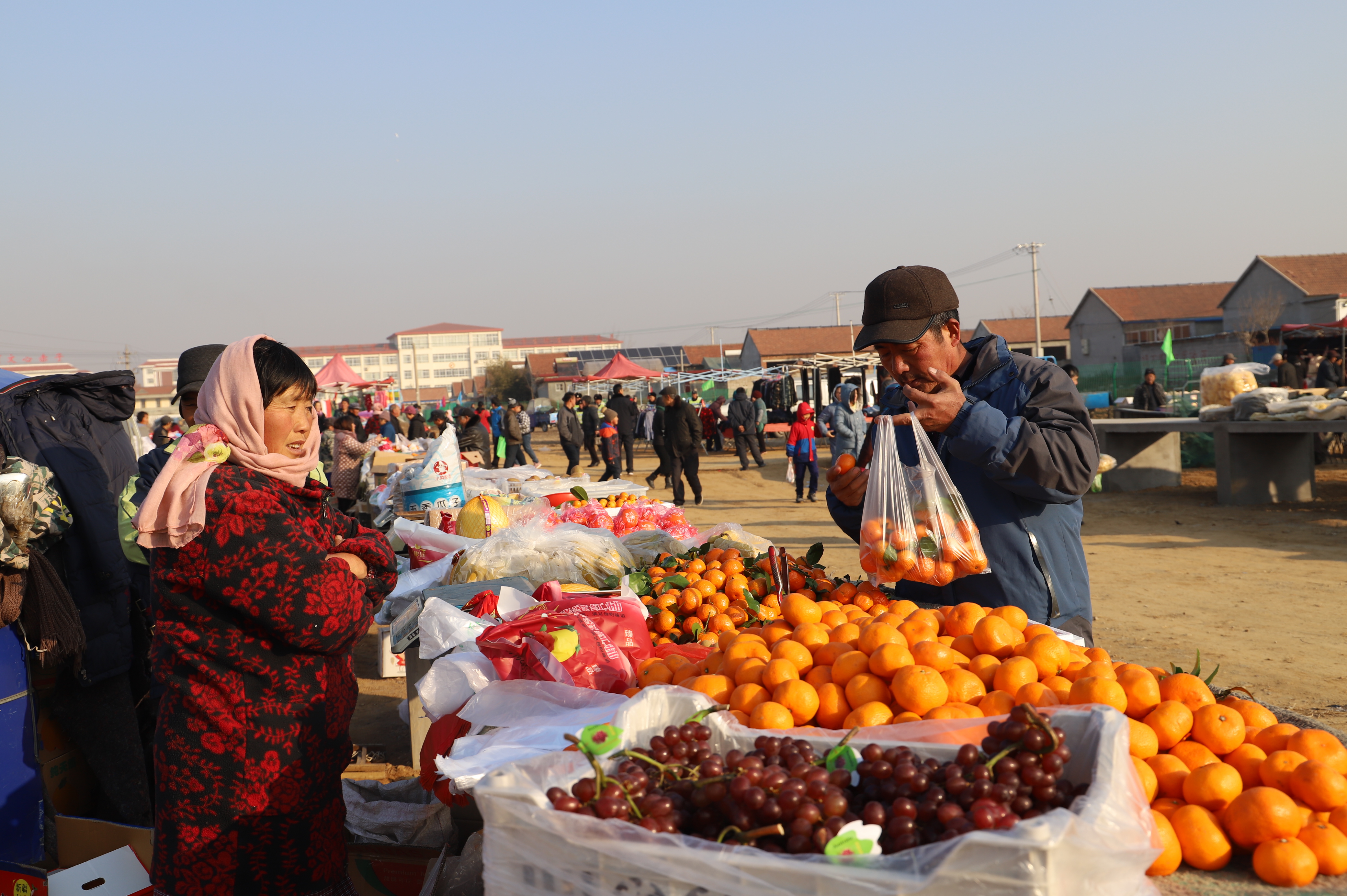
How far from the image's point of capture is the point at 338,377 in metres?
27.1

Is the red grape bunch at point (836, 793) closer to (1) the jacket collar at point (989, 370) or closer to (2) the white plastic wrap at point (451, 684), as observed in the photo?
(2) the white plastic wrap at point (451, 684)

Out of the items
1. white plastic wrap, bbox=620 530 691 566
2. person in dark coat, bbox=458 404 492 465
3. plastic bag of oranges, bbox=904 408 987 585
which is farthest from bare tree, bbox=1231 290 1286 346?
plastic bag of oranges, bbox=904 408 987 585

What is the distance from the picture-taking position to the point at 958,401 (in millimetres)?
2359

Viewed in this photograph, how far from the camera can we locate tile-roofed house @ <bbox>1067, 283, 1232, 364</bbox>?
4853cm

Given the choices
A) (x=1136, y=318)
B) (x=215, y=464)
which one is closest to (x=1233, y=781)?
(x=215, y=464)

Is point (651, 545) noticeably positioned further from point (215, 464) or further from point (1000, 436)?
point (215, 464)

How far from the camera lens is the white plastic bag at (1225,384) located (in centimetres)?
1387

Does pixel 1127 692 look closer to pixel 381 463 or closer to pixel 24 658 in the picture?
pixel 24 658

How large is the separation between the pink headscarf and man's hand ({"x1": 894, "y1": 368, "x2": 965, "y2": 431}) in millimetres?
1577

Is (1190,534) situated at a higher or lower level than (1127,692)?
lower

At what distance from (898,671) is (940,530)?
2.78 ft

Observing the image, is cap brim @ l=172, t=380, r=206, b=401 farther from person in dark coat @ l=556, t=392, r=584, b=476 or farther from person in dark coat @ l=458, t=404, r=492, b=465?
person in dark coat @ l=556, t=392, r=584, b=476

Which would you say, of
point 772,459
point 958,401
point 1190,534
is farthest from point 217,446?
point 772,459

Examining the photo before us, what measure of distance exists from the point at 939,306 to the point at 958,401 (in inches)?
10.9
